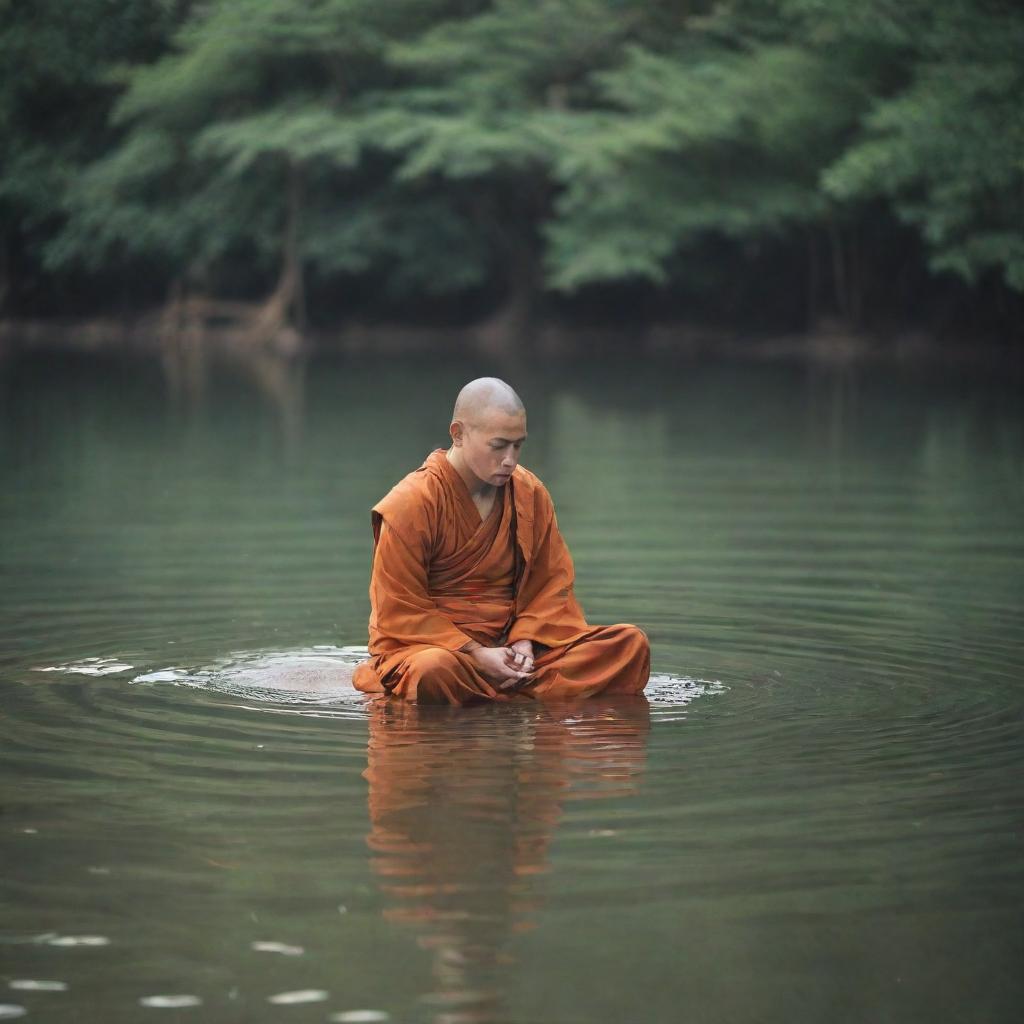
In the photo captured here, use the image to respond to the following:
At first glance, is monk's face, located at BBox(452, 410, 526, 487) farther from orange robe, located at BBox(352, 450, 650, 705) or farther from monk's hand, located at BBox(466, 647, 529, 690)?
monk's hand, located at BBox(466, 647, 529, 690)

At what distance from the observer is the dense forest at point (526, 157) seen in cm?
2402

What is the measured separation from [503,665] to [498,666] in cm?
2

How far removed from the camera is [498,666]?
598 cm

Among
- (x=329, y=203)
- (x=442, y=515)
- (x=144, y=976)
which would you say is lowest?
(x=144, y=976)

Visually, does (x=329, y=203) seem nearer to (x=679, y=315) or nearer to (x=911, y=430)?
(x=679, y=315)

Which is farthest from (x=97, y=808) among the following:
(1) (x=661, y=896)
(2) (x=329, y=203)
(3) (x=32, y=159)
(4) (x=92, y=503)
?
(3) (x=32, y=159)

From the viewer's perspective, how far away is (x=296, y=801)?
4.82m

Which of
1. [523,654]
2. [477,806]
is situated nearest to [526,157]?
[523,654]

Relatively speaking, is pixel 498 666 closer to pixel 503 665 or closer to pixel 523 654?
pixel 503 665

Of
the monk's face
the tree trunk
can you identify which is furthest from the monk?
the tree trunk

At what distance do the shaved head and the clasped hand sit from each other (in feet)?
2.44

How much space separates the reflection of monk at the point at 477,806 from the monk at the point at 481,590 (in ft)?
0.34

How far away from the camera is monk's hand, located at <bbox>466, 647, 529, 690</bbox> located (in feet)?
19.6

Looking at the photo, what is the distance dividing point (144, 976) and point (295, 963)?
0.28 meters
